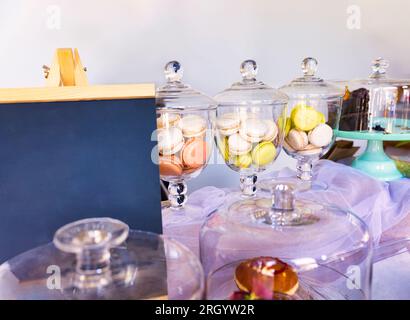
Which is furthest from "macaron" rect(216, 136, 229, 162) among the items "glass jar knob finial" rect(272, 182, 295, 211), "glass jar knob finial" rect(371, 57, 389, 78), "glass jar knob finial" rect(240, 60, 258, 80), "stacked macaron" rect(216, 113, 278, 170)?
"glass jar knob finial" rect(371, 57, 389, 78)

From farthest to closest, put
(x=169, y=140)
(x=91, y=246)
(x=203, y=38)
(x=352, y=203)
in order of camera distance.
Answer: (x=203, y=38) → (x=352, y=203) → (x=169, y=140) → (x=91, y=246)

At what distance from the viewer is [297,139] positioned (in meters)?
0.74

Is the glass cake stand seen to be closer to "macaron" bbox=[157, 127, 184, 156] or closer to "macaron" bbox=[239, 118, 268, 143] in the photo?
"macaron" bbox=[239, 118, 268, 143]

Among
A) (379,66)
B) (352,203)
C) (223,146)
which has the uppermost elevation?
(379,66)

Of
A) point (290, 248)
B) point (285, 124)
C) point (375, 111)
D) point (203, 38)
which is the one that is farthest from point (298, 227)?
point (203, 38)

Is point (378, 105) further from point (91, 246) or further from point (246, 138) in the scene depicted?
point (91, 246)

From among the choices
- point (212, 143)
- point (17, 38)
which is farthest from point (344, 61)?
point (17, 38)

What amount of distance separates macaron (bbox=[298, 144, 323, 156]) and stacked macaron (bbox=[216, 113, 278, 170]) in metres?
0.11

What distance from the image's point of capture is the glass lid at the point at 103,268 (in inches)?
12.6

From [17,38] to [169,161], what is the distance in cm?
59

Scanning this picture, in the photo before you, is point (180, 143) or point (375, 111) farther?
point (375, 111)

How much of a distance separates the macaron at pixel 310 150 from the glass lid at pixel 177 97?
213mm

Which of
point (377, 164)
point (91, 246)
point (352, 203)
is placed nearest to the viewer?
point (91, 246)

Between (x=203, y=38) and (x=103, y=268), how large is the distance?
80cm
